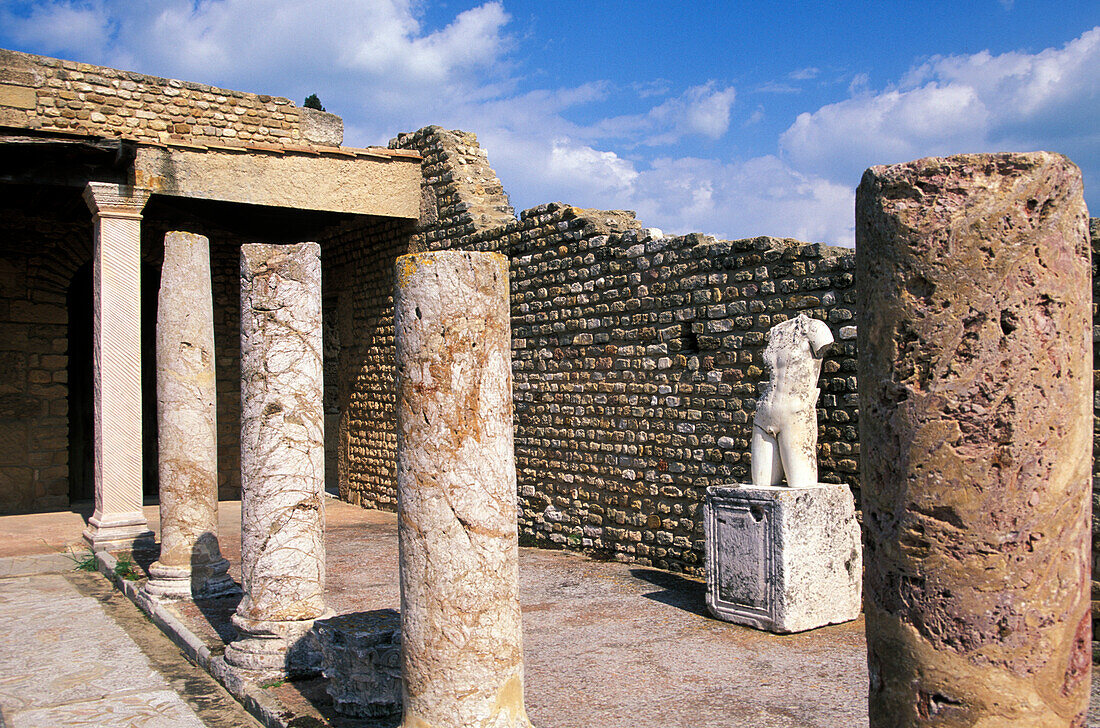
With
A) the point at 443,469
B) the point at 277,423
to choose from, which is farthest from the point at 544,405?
the point at 443,469

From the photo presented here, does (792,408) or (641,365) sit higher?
(641,365)

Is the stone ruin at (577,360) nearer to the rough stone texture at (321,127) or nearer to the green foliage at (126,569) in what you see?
the rough stone texture at (321,127)

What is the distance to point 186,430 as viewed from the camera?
6.67m

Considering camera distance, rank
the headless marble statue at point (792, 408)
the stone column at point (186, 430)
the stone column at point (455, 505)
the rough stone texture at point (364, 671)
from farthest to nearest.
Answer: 1. the stone column at point (186, 430)
2. the headless marble statue at point (792, 408)
3. the rough stone texture at point (364, 671)
4. the stone column at point (455, 505)

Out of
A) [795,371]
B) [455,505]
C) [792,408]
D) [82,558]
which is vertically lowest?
[82,558]

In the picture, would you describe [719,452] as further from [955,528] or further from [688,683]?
[955,528]

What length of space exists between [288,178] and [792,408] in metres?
6.81

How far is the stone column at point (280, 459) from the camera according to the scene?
187 inches

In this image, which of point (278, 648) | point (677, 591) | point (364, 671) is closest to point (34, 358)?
point (278, 648)

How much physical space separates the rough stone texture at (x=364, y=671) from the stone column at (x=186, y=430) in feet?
9.30

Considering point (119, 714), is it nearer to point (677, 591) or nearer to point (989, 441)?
point (677, 591)

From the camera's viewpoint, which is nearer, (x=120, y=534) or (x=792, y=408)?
(x=792, y=408)

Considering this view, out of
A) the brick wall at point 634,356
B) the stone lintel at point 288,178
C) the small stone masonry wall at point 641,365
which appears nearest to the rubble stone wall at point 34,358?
the stone lintel at point 288,178

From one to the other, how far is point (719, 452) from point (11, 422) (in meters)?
9.44
